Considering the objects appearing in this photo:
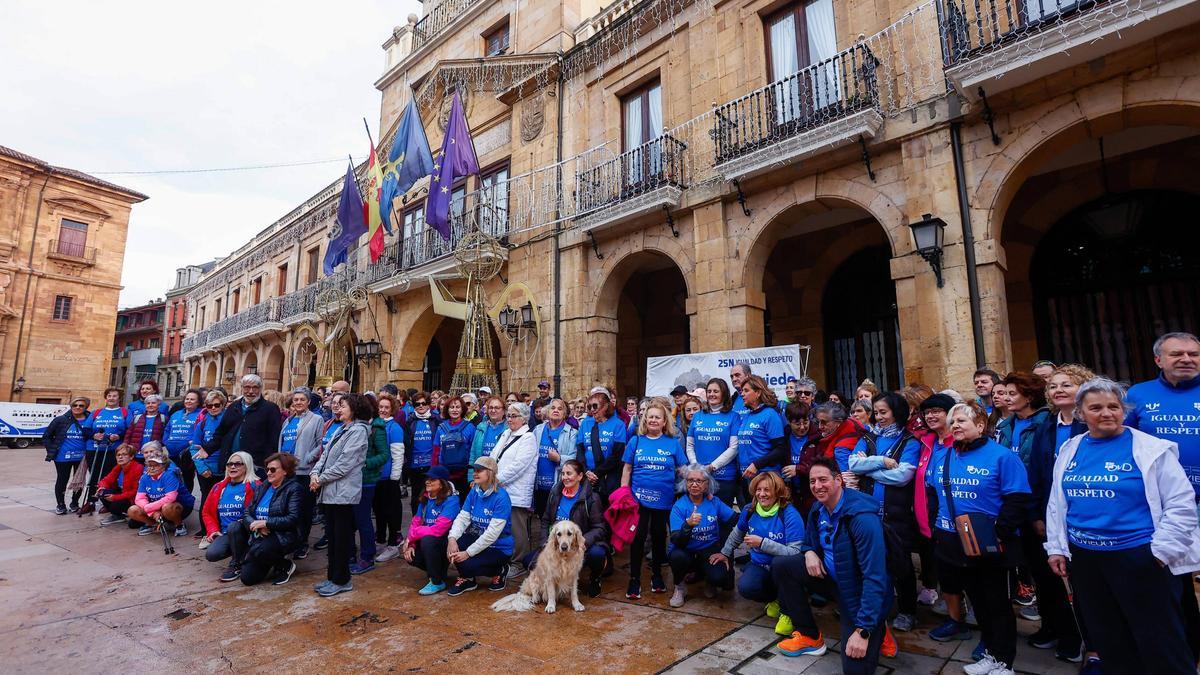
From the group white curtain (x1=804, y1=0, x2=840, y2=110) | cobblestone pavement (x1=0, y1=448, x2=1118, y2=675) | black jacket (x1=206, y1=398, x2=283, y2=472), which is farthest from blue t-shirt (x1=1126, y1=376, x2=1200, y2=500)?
black jacket (x1=206, y1=398, x2=283, y2=472)

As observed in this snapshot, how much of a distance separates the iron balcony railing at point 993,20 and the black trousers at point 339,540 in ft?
26.5

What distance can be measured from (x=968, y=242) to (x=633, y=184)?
5.66 m

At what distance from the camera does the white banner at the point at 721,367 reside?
24.2 feet

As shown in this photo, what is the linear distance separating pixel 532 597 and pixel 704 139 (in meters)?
8.03

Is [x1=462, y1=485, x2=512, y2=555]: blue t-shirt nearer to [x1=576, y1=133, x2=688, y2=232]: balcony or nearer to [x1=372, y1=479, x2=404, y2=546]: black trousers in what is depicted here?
[x1=372, y1=479, x2=404, y2=546]: black trousers

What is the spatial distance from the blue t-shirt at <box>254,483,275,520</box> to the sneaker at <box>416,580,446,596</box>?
5.30ft

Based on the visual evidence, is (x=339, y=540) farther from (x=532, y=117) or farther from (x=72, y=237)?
(x=72, y=237)

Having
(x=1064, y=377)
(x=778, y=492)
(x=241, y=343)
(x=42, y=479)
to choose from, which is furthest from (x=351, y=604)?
(x=241, y=343)

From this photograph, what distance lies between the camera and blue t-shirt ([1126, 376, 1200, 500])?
289 cm

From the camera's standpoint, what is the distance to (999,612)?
122 inches

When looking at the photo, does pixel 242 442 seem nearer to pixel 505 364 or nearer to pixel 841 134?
pixel 505 364

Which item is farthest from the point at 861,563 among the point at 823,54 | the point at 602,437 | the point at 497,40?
the point at 497,40

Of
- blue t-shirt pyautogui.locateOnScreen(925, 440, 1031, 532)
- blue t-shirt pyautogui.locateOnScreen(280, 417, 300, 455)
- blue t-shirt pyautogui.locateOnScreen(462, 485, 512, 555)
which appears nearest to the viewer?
blue t-shirt pyautogui.locateOnScreen(925, 440, 1031, 532)

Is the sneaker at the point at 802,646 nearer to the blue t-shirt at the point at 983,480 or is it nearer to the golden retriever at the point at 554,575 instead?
the blue t-shirt at the point at 983,480
